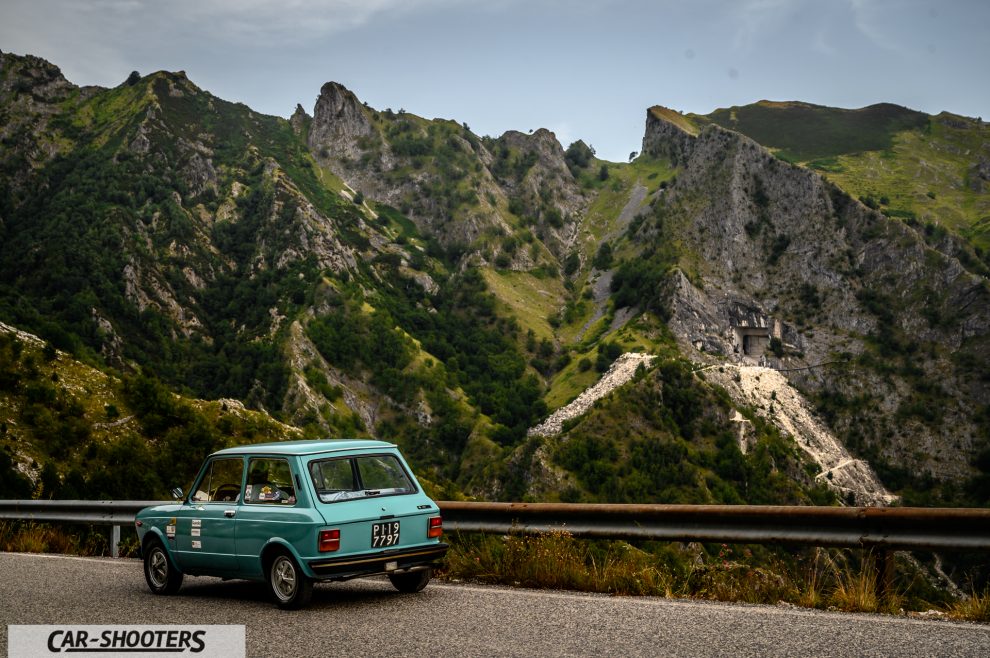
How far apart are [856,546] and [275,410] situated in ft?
474

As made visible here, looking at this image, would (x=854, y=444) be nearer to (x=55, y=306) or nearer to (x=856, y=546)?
(x=55, y=306)

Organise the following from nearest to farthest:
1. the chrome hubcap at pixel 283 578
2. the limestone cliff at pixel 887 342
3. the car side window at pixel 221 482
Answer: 1. the chrome hubcap at pixel 283 578
2. the car side window at pixel 221 482
3. the limestone cliff at pixel 887 342

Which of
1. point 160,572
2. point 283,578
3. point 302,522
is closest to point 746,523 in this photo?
point 302,522

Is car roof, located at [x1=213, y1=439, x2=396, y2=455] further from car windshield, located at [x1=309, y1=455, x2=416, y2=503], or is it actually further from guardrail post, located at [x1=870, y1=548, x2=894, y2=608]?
guardrail post, located at [x1=870, y1=548, x2=894, y2=608]

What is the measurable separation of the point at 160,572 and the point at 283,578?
265cm

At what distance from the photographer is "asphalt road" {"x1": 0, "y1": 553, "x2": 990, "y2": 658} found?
23.8 ft

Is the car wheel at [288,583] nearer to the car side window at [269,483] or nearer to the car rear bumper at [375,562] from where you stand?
the car rear bumper at [375,562]

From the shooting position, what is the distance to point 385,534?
10.0 metres

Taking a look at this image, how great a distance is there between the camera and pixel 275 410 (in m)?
147

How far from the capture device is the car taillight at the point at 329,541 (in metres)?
9.50

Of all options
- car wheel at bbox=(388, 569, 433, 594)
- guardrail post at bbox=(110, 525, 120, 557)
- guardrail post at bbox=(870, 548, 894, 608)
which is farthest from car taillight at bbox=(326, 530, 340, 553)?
guardrail post at bbox=(110, 525, 120, 557)

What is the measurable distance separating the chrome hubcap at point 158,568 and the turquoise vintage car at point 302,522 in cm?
1

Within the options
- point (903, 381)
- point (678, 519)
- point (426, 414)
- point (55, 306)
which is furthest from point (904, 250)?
point (678, 519)

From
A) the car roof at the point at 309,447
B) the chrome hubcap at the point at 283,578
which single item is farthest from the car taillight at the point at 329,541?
the car roof at the point at 309,447
